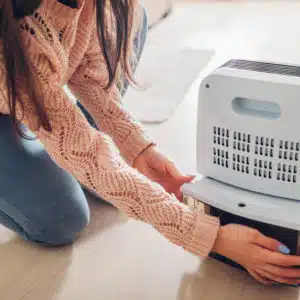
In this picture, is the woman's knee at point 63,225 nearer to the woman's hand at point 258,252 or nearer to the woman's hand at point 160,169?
the woman's hand at point 160,169

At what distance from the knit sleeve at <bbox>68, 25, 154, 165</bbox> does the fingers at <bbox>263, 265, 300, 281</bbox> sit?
344 millimetres

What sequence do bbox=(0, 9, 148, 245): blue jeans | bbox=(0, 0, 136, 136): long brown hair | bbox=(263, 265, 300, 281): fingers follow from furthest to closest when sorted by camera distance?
bbox=(0, 9, 148, 245): blue jeans, bbox=(263, 265, 300, 281): fingers, bbox=(0, 0, 136, 136): long brown hair

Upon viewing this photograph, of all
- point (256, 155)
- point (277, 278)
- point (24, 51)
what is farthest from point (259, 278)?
point (24, 51)

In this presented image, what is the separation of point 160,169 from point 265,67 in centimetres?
29

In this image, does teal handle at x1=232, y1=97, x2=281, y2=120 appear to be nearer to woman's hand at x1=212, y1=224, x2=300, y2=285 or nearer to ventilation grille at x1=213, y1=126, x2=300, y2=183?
ventilation grille at x1=213, y1=126, x2=300, y2=183

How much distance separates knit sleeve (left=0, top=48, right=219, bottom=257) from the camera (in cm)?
84

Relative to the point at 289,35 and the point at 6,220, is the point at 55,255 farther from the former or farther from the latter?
the point at 289,35

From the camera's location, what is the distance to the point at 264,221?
870 millimetres

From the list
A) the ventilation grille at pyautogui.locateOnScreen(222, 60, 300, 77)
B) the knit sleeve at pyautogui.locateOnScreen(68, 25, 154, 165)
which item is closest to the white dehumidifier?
the ventilation grille at pyautogui.locateOnScreen(222, 60, 300, 77)

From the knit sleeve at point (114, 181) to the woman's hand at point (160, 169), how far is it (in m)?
0.18

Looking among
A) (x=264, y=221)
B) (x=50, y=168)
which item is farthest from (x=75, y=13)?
(x=264, y=221)

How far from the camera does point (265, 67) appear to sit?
90 cm

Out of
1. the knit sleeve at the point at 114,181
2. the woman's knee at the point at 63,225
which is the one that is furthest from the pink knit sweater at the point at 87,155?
the woman's knee at the point at 63,225

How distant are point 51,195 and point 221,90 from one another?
15.3 inches
